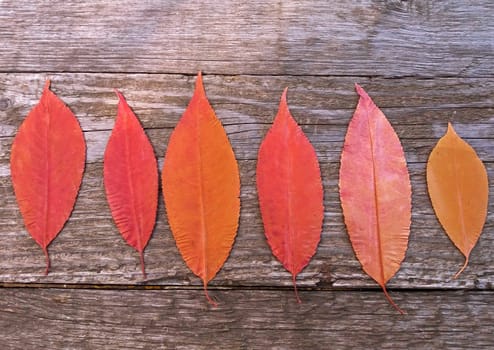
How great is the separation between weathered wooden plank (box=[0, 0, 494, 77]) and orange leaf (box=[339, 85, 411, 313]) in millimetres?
117

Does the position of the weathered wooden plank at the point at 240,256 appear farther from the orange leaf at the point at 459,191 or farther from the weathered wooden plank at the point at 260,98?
the weathered wooden plank at the point at 260,98

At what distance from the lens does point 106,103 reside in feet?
3.01

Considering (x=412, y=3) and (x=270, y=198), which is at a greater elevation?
(x=412, y=3)

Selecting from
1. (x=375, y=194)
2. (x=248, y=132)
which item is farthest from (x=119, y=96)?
(x=375, y=194)

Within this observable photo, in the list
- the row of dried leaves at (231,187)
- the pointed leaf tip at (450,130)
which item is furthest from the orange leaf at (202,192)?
the pointed leaf tip at (450,130)

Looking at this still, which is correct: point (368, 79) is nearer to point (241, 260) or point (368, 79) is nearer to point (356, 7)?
point (356, 7)

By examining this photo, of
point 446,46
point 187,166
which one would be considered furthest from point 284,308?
point 446,46

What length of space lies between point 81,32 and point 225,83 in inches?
10.8

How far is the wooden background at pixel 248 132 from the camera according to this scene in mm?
847

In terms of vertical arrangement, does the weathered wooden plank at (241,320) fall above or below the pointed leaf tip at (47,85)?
below

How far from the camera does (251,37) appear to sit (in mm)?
942

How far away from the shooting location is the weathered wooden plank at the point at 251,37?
93cm

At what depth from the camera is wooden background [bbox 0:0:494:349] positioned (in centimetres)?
85

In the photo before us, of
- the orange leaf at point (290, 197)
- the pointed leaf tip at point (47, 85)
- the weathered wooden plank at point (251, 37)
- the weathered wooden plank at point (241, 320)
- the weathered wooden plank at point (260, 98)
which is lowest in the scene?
the weathered wooden plank at point (241, 320)
